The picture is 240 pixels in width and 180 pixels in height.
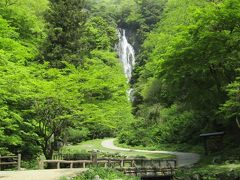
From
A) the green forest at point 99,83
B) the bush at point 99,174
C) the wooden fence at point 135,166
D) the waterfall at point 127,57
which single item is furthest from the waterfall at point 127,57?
the bush at point 99,174

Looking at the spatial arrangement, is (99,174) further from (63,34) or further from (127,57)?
(127,57)

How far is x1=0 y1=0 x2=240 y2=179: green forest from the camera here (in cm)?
1883

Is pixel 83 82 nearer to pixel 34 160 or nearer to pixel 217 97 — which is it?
pixel 34 160

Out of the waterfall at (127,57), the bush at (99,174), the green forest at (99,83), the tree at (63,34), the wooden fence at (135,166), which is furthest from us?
the waterfall at (127,57)

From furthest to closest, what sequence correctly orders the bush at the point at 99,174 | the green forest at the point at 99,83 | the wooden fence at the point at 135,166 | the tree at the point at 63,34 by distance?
1. the tree at the point at 63,34
2. the green forest at the point at 99,83
3. the wooden fence at the point at 135,166
4. the bush at the point at 99,174

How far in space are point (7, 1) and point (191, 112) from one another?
20.4 metres

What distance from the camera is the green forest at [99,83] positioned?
741 inches

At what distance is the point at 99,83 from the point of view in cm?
2094

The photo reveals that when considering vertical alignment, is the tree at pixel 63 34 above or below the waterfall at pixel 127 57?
below

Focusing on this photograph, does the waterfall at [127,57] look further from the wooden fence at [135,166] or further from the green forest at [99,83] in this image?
the wooden fence at [135,166]

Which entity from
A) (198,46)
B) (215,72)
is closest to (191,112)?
(215,72)

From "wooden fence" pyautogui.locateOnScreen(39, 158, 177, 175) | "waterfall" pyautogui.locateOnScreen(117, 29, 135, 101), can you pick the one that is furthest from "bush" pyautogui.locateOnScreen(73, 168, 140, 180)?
"waterfall" pyautogui.locateOnScreen(117, 29, 135, 101)

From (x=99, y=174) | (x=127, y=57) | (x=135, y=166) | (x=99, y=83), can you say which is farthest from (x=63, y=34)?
(x=127, y=57)

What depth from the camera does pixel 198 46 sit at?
21.0 meters
